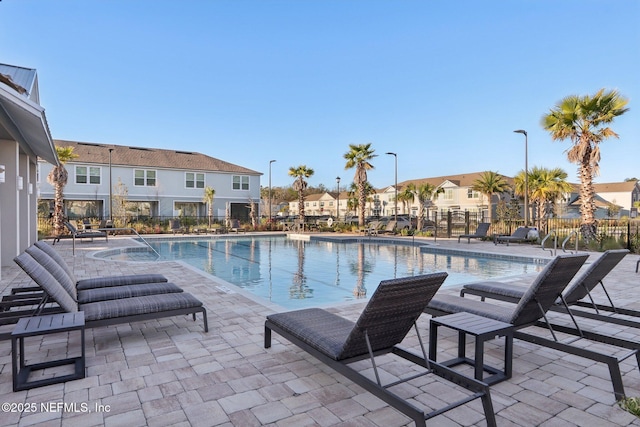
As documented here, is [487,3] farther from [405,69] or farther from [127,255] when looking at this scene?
[127,255]

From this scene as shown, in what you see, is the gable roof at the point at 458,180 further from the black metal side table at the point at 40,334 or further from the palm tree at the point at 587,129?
the black metal side table at the point at 40,334

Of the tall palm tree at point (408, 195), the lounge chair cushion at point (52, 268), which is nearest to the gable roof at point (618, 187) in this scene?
the tall palm tree at point (408, 195)

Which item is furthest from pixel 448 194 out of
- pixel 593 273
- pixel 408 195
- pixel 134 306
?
pixel 134 306

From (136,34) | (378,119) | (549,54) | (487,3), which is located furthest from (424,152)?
(136,34)

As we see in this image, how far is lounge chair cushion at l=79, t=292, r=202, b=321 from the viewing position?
3734 mm

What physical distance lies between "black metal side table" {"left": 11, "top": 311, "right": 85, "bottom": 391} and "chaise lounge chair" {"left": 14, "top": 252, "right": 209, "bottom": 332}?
0.22 m

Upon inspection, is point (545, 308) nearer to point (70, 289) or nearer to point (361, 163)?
point (70, 289)

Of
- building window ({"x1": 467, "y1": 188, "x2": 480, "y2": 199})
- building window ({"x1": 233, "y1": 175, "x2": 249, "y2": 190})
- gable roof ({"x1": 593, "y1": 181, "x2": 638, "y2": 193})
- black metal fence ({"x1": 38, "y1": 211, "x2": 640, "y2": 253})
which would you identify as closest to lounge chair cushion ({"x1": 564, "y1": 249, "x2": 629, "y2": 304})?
black metal fence ({"x1": 38, "y1": 211, "x2": 640, "y2": 253})

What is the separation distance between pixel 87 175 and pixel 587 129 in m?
29.1

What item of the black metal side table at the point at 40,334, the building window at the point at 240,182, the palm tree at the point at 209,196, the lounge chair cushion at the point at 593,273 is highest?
the building window at the point at 240,182

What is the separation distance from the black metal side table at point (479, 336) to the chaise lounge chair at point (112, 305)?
2618 millimetres

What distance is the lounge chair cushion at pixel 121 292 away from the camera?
4.40 m

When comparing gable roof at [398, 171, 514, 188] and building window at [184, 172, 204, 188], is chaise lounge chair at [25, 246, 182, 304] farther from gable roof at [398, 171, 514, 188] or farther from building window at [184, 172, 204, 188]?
gable roof at [398, 171, 514, 188]

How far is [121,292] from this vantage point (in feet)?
15.1
